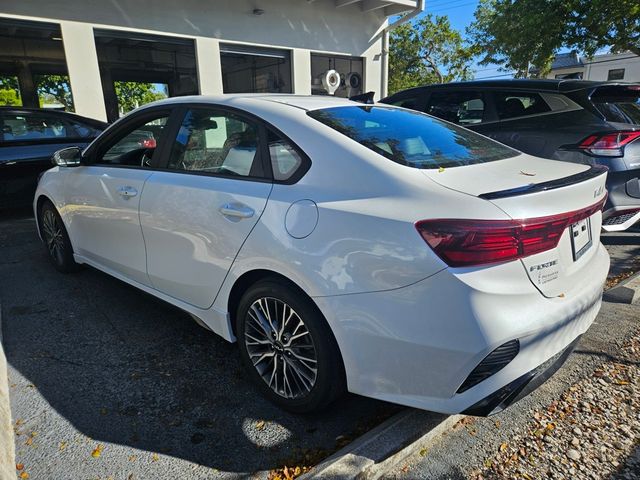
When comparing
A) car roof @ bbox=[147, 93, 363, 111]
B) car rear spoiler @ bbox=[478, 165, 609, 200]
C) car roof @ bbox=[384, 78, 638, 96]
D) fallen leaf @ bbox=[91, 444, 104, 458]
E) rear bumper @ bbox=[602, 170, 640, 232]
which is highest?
car roof @ bbox=[384, 78, 638, 96]

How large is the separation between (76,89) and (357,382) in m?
8.20

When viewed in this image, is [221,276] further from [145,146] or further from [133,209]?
[145,146]

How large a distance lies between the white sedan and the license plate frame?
0.01 meters

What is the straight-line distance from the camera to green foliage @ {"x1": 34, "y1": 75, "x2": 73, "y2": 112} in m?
8.50

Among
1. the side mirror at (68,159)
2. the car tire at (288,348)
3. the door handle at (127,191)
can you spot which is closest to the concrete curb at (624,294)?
the car tire at (288,348)

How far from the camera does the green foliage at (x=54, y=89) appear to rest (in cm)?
850

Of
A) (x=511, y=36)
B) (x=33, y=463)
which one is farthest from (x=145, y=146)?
(x=511, y=36)

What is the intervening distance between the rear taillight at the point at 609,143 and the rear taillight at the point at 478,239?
9.31 feet

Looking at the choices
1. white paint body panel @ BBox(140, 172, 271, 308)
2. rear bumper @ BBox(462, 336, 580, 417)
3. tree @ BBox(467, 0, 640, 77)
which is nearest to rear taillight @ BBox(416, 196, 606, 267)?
rear bumper @ BBox(462, 336, 580, 417)

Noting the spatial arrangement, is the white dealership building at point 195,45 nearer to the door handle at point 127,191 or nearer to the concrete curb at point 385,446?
Result: the door handle at point 127,191

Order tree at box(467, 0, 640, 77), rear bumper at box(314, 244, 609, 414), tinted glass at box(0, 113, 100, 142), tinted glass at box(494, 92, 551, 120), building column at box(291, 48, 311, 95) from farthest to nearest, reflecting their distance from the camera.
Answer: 1. tree at box(467, 0, 640, 77)
2. building column at box(291, 48, 311, 95)
3. tinted glass at box(0, 113, 100, 142)
4. tinted glass at box(494, 92, 551, 120)
5. rear bumper at box(314, 244, 609, 414)

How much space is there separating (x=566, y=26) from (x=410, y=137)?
14361mm

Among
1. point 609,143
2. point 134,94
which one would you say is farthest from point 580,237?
point 134,94

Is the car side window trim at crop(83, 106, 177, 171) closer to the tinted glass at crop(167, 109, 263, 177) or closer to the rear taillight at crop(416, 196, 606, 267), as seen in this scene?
the tinted glass at crop(167, 109, 263, 177)
